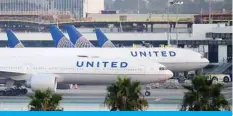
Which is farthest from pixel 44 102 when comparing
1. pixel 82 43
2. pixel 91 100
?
pixel 82 43

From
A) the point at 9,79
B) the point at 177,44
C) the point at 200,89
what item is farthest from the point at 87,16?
the point at 200,89

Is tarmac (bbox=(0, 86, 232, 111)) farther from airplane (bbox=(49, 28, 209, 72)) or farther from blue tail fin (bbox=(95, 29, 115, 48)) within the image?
blue tail fin (bbox=(95, 29, 115, 48))

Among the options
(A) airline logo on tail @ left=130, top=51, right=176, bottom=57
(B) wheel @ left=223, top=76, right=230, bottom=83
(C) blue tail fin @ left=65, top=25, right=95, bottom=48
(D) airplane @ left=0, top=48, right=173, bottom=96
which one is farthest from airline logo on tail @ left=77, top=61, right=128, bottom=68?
(C) blue tail fin @ left=65, top=25, right=95, bottom=48

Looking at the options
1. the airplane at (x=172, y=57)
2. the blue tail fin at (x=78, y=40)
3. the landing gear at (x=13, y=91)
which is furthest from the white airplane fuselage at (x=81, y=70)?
the blue tail fin at (x=78, y=40)

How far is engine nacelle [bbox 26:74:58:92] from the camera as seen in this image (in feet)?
204

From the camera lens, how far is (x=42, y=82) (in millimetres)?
62344

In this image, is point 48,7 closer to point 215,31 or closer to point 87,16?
point 87,16

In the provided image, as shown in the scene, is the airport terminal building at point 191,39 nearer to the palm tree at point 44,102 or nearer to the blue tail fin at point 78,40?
the blue tail fin at point 78,40

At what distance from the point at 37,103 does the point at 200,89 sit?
6.94m

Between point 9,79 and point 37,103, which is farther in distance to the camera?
point 9,79

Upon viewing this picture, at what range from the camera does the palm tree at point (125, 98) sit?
40844mm

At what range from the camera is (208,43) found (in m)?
100

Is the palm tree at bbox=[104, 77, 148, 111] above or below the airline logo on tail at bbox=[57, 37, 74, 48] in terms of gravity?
below

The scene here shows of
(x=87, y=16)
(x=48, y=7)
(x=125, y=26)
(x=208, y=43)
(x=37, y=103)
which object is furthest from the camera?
(x=48, y=7)
